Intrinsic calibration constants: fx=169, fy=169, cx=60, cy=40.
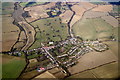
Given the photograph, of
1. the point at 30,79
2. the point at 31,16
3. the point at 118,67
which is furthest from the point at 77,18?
the point at 30,79

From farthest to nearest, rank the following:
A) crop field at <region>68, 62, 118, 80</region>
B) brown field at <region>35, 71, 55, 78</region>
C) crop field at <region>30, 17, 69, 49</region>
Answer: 1. crop field at <region>30, 17, 69, 49</region>
2. crop field at <region>68, 62, 118, 80</region>
3. brown field at <region>35, 71, 55, 78</region>

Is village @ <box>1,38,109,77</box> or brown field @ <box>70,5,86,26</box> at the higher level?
brown field @ <box>70,5,86,26</box>

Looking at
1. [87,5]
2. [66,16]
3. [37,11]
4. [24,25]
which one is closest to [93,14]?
[87,5]

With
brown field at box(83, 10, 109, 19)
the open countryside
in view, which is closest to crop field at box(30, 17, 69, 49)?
the open countryside

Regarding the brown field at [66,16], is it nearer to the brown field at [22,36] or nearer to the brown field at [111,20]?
the brown field at [111,20]

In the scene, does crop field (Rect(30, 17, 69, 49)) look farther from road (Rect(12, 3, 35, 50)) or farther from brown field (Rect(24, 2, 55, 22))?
brown field (Rect(24, 2, 55, 22))

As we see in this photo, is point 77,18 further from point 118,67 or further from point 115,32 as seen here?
point 118,67

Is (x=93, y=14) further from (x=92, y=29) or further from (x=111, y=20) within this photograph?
(x=92, y=29)

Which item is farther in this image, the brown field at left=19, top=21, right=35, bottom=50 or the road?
the road
